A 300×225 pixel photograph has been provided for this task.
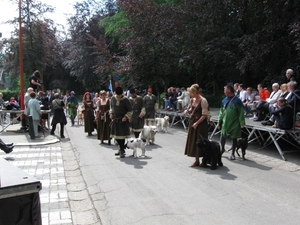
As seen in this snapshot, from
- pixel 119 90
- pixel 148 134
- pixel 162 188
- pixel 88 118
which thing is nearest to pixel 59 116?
pixel 88 118

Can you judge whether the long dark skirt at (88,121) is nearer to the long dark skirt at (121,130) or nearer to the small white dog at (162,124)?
the small white dog at (162,124)

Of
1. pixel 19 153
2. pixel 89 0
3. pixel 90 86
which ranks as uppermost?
pixel 89 0

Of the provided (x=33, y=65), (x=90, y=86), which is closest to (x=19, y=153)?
(x=33, y=65)

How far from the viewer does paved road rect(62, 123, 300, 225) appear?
468 cm

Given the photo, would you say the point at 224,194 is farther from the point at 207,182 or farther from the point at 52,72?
the point at 52,72

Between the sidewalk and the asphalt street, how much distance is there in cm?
1

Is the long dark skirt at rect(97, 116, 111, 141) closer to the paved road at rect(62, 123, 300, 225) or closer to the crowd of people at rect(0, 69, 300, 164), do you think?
the crowd of people at rect(0, 69, 300, 164)

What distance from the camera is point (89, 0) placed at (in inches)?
1766

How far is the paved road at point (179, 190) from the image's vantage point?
4.68 meters

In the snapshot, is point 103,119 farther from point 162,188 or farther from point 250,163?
point 162,188

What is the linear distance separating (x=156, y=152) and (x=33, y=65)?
25.7 m

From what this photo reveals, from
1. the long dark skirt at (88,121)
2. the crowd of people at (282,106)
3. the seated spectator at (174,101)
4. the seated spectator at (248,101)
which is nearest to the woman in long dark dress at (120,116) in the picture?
the crowd of people at (282,106)

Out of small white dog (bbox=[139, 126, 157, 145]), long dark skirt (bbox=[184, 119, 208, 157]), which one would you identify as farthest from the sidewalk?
long dark skirt (bbox=[184, 119, 208, 157])

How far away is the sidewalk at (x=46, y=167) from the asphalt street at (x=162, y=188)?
0.05 feet
